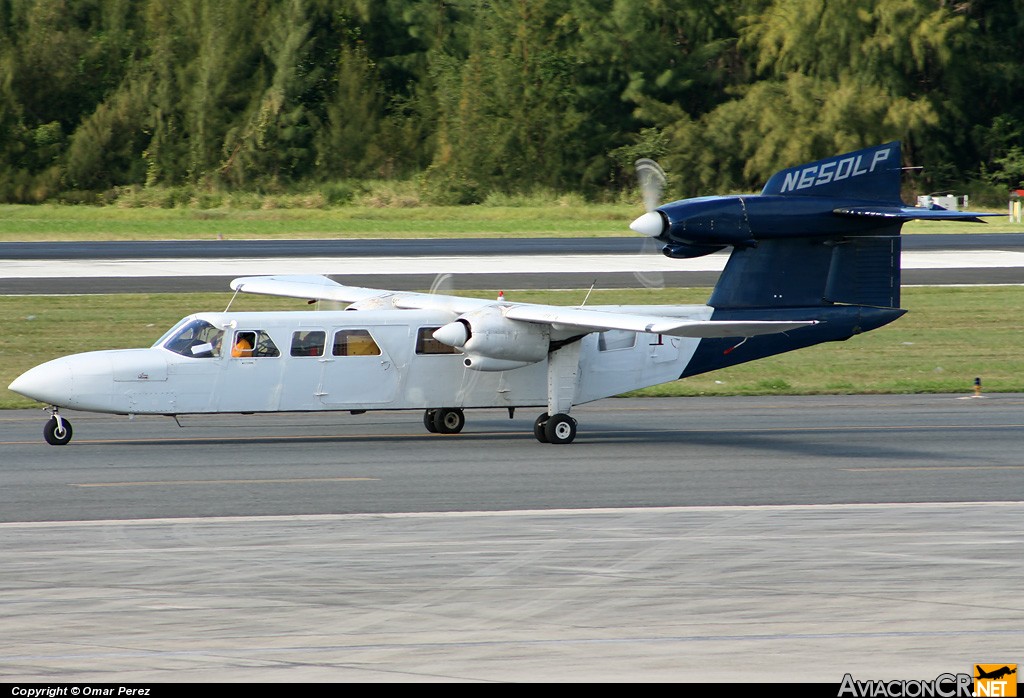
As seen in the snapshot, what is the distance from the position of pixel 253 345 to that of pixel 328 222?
156ft

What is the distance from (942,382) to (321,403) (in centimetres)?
1314

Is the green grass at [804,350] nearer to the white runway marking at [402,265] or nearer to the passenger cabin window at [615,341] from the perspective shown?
the white runway marking at [402,265]

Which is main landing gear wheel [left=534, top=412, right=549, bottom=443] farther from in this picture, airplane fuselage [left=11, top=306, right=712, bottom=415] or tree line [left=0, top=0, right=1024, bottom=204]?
tree line [left=0, top=0, right=1024, bottom=204]

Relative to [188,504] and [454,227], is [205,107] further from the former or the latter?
[188,504]

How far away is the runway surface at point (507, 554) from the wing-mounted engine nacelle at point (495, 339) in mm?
1291

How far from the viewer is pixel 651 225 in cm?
1780

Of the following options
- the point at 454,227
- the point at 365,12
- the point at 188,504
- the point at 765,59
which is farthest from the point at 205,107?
the point at 188,504

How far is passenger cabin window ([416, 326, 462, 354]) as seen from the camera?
18812 millimetres

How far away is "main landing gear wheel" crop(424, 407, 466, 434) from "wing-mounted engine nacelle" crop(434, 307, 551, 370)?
56.3 inches

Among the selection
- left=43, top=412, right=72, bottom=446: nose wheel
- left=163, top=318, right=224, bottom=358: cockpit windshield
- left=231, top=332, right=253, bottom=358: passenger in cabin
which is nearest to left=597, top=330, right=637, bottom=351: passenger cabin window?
left=231, top=332, right=253, bottom=358: passenger in cabin

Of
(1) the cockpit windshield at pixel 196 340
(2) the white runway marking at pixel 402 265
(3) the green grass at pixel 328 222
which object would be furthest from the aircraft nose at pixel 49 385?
(3) the green grass at pixel 328 222

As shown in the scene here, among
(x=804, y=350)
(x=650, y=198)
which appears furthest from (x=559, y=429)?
(x=804, y=350)

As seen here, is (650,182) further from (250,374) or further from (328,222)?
(328,222)

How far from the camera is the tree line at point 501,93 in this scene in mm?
73750
